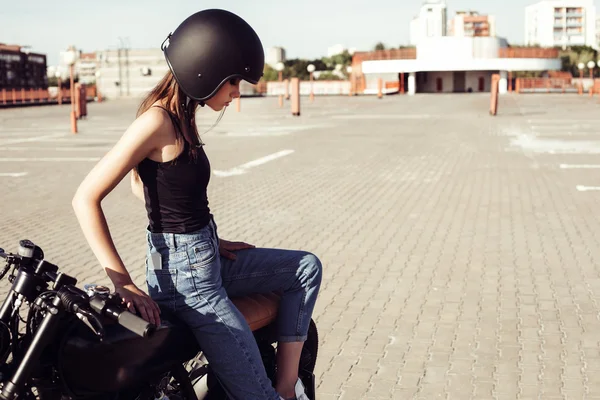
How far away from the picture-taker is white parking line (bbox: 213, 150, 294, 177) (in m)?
14.6

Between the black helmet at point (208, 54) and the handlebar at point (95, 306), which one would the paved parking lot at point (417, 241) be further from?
the handlebar at point (95, 306)

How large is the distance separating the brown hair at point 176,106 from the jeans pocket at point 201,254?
29cm

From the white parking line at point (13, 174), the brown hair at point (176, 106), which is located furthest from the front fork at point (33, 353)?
the white parking line at point (13, 174)

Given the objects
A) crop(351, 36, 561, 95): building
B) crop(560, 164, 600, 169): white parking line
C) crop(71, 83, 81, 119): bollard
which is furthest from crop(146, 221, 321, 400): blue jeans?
crop(351, 36, 561, 95): building

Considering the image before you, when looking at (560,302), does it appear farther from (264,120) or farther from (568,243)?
(264,120)

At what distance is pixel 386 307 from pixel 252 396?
11.2 ft

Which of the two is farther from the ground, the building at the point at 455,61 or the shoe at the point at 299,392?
the building at the point at 455,61

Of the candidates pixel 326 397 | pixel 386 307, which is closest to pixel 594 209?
pixel 386 307

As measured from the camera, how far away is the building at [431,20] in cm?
12546

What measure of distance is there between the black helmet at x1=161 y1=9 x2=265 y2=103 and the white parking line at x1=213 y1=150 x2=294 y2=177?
11657mm

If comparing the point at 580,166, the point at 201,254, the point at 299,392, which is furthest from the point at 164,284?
the point at 580,166

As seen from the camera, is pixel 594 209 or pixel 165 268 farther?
pixel 594 209

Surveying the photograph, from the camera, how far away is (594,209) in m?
10.4

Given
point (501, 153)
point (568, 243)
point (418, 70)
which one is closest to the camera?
point (568, 243)
